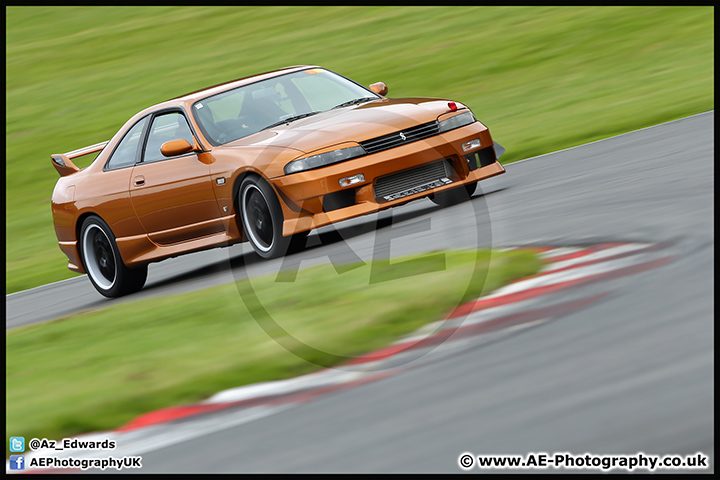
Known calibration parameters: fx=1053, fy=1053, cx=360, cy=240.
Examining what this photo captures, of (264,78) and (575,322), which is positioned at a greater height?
(264,78)

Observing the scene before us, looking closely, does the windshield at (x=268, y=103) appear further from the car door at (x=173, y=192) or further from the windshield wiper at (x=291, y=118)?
the car door at (x=173, y=192)

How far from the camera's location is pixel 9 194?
18.5 m

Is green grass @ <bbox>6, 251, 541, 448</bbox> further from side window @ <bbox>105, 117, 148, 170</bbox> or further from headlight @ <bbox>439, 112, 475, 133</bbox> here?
side window @ <bbox>105, 117, 148, 170</bbox>

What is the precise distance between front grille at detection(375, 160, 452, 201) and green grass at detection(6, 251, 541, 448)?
1.11 meters

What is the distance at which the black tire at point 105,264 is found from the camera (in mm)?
9391

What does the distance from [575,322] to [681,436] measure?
1452 millimetres

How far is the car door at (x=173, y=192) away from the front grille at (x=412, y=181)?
55.6 inches

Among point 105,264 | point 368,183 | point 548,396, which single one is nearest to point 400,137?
point 368,183

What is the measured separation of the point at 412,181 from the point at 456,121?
0.80 metres

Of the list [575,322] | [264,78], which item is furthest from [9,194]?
[575,322]

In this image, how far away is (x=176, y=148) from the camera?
28.2 ft

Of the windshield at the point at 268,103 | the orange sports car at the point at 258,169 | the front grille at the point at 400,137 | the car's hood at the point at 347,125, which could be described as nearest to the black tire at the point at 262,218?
the orange sports car at the point at 258,169

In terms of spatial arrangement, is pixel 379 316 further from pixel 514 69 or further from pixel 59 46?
pixel 59 46

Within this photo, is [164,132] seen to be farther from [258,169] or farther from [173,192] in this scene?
[258,169]
